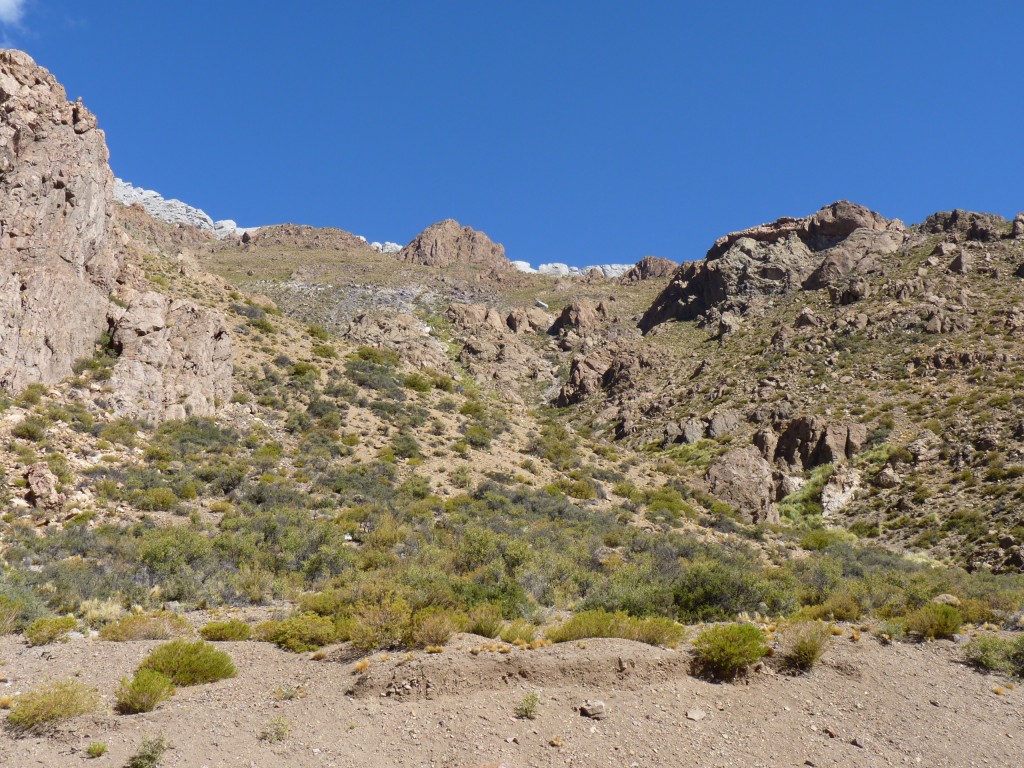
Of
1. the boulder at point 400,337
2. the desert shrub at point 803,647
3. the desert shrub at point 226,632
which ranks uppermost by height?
the boulder at point 400,337

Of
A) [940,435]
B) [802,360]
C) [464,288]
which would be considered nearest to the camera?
[940,435]

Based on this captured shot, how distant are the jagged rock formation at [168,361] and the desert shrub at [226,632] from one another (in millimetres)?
14161

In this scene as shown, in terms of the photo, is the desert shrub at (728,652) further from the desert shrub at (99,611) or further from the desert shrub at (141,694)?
the desert shrub at (99,611)

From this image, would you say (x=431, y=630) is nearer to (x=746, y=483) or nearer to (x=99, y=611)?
(x=99, y=611)

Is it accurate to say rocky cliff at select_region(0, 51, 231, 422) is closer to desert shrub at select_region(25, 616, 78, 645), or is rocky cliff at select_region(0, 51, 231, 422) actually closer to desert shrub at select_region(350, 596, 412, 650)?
desert shrub at select_region(25, 616, 78, 645)

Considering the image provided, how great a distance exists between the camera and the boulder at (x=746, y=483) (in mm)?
25984

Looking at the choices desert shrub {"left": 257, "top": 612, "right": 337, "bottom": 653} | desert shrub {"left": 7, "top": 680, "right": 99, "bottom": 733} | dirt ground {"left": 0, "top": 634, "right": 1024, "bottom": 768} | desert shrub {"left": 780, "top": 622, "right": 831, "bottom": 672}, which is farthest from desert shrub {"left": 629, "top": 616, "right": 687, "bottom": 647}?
desert shrub {"left": 7, "top": 680, "right": 99, "bottom": 733}

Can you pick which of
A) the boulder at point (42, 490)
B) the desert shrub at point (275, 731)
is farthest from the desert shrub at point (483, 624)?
the boulder at point (42, 490)

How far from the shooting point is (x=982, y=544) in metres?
19.6

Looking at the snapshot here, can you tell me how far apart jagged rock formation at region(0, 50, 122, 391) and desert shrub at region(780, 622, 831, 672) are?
22.4m

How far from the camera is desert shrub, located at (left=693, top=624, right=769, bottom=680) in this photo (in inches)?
308

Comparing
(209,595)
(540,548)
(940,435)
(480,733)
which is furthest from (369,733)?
(940,435)

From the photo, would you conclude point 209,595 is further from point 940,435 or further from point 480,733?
point 940,435

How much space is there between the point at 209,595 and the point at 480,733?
8119mm
